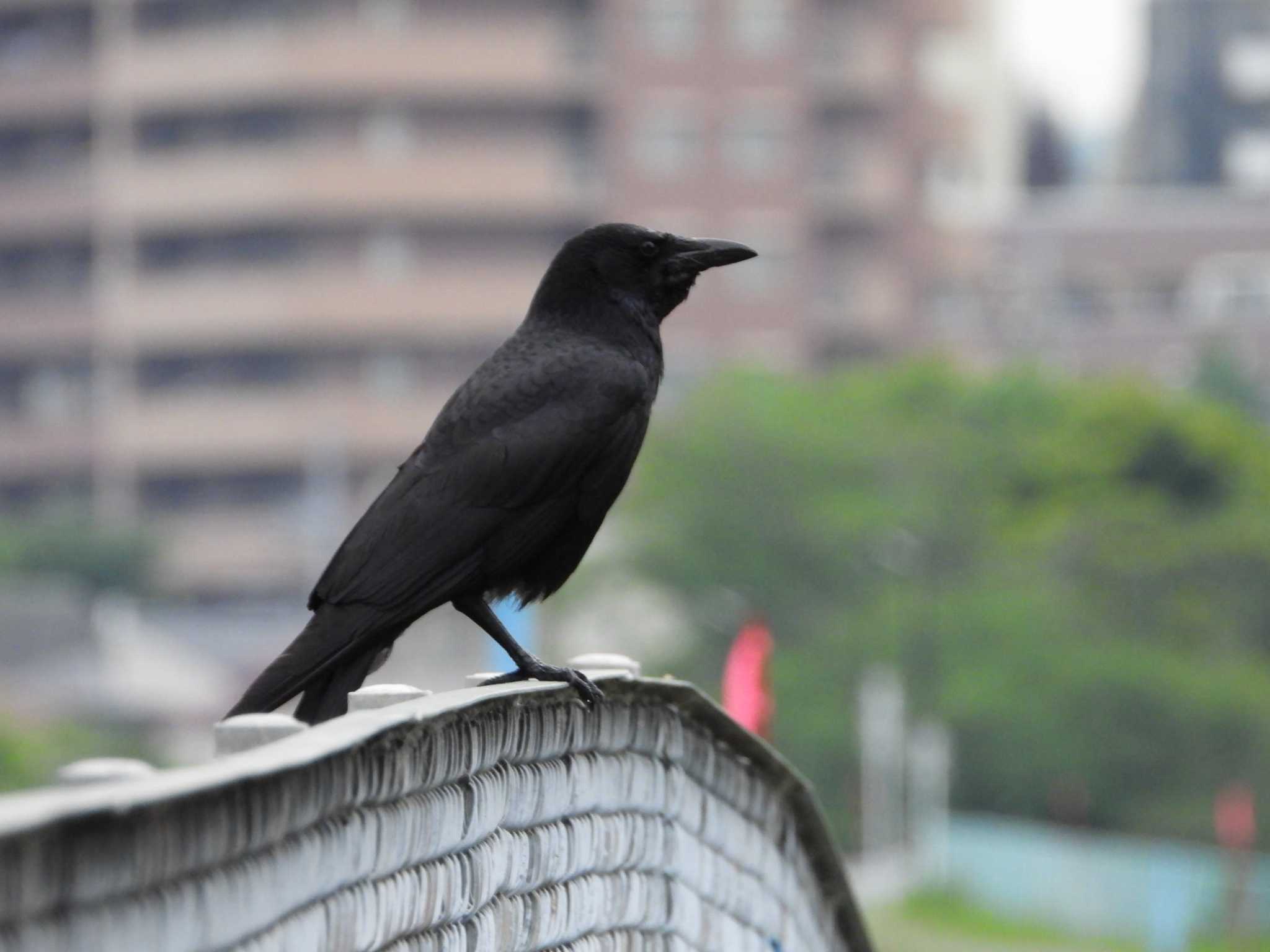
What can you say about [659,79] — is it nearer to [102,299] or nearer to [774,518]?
[102,299]

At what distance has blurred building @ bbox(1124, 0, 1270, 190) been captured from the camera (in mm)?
113500

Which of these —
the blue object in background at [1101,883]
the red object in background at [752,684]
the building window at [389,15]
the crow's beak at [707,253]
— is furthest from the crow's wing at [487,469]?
the building window at [389,15]

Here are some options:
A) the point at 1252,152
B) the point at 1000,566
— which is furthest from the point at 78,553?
the point at 1252,152

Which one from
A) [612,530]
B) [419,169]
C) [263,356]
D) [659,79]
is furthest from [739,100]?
[612,530]

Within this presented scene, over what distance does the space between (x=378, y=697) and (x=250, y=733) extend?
2.89 ft

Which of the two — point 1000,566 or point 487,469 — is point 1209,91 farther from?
point 487,469

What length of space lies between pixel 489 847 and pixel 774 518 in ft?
184

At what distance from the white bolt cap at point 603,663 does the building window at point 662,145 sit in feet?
247

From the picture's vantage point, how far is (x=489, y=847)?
5.07 meters

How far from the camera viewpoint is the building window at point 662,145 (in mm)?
81500

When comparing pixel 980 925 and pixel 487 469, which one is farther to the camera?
pixel 980 925

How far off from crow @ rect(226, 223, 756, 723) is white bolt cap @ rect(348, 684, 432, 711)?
1.40 feet

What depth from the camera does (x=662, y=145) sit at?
81500 millimetres

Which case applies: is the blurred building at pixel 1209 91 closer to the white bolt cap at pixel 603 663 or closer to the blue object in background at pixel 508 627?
the blue object in background at pixel 508 627
